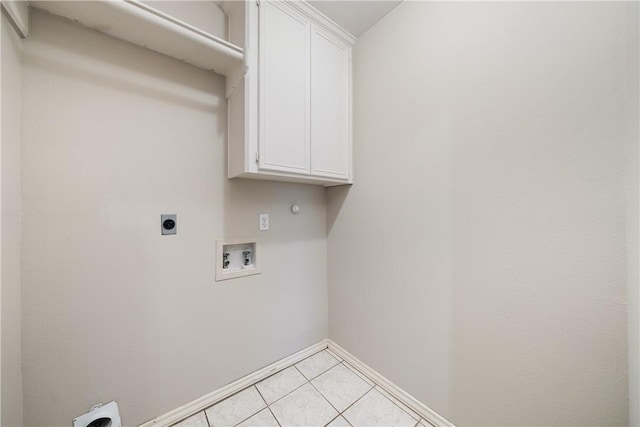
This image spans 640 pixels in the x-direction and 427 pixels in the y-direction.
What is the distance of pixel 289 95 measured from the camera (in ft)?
4.42

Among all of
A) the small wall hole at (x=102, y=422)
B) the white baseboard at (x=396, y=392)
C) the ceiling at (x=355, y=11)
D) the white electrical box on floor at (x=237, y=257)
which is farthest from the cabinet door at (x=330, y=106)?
the small wall hole at (x=102, y=422)

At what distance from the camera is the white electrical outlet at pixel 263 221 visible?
159 cm

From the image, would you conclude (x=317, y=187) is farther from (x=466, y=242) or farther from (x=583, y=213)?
→ (x=583, y=213)

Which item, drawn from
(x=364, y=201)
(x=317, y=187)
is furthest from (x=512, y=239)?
(x=317, y=187)

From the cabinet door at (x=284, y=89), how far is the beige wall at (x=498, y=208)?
0.47 meters

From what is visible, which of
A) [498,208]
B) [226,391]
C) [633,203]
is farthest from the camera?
[226,391]

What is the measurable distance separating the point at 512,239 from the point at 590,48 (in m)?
0.75

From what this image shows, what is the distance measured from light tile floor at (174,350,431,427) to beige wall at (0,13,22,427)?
2.50 ft

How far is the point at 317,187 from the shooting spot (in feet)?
6.18

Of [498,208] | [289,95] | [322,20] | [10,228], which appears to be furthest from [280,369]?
[322,20]

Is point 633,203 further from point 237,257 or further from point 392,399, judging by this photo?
point 237,257

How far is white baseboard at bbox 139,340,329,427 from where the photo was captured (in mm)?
1249

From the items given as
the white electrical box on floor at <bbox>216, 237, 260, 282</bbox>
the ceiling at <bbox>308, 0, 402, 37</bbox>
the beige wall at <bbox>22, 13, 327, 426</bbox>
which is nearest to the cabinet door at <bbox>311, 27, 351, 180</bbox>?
the ceiling at <bbox>308, 0, 402, 37</bbox>

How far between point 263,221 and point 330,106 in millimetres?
936
